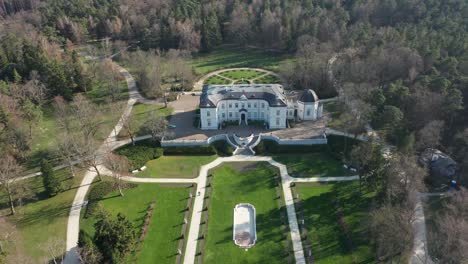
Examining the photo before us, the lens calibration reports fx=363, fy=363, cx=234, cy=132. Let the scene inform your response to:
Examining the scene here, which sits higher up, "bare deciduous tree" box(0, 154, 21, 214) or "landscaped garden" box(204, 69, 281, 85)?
"landscaped garden" box(204, 69, 281, 85)

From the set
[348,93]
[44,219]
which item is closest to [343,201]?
[348,93]

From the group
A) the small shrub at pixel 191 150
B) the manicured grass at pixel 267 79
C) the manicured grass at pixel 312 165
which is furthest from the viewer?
the manicured grass at pixel 267 79

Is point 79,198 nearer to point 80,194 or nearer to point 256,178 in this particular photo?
point 80,194

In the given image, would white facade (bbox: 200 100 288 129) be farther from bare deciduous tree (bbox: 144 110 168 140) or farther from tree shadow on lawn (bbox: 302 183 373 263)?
tree shadow on lawn (bbox: 302 183 373 263)

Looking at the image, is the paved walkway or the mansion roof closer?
the paved walkway

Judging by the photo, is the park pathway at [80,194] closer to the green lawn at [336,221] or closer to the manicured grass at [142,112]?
the manicured grass at [142,112]

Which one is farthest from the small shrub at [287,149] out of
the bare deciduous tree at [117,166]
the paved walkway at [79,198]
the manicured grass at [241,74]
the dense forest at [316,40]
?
the manicured grass at [241,74]

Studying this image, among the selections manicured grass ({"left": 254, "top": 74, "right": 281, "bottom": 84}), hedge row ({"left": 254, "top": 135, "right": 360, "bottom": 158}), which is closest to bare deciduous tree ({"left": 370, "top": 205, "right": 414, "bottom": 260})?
hedge row ({"left": 254, "top": 135, "right": 360, "bottom": 158})
